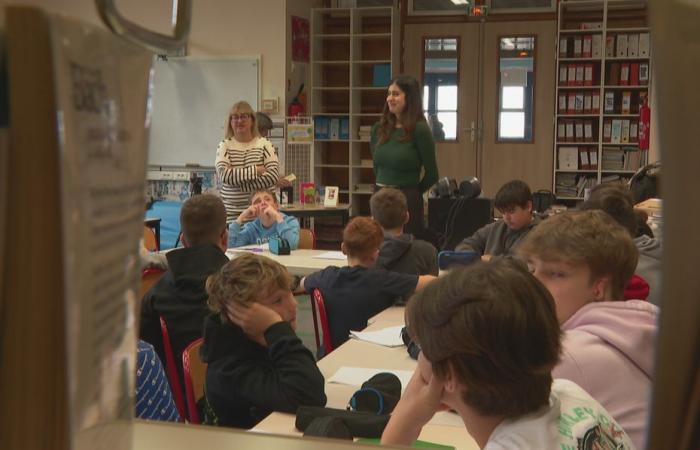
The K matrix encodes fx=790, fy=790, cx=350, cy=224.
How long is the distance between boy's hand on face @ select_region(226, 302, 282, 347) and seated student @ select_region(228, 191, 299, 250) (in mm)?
2493

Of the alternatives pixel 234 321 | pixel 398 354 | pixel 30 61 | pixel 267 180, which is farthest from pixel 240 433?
pixel 267 180

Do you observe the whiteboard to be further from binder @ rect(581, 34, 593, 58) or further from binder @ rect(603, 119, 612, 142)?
binder @ rect(603, 119, 612, 142)

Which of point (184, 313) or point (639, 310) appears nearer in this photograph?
point (639, 310)

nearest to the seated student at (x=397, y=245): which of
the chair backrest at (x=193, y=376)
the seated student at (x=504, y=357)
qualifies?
the chair backrest at (x=193, y=376)

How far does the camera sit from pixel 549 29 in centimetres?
955

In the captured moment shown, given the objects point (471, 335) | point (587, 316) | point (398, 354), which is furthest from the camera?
point (398, 354)

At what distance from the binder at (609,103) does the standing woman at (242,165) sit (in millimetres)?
5470

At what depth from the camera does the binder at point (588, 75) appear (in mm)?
9422

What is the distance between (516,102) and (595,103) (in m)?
0.94

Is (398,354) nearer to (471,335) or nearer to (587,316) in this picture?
(587,316)

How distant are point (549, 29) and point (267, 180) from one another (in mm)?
5661

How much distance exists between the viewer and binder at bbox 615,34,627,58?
30.2 ft

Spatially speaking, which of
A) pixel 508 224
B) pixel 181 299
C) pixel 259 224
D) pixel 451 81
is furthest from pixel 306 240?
pixel 451 81

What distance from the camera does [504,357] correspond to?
4.10 ft
